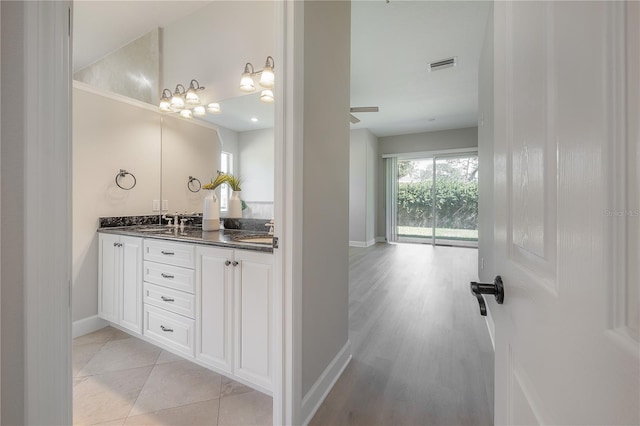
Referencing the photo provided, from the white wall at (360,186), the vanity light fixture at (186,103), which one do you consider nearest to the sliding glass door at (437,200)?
the white wall at (360,186)

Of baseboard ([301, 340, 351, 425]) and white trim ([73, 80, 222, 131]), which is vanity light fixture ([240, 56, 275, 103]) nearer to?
white trim ([73, 80, 222, 131])

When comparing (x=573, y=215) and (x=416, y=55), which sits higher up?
(x=416, y=55)

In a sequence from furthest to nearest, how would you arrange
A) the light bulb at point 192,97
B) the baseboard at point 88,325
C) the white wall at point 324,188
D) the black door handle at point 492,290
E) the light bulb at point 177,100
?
the light bulb at point 177,100 → the light bulb at point 192,97 → the baseboard at point 88,325 → the white wall at point 324,188 → the black door handle at point 492,290

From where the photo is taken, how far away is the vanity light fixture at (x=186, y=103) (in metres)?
2.59

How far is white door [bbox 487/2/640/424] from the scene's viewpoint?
27 cm

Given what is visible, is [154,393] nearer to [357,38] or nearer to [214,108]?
[214,108]

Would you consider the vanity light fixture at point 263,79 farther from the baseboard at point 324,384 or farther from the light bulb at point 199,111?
the baseboard at point 324,384

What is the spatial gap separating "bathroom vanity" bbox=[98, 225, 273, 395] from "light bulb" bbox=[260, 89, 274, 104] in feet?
3.74

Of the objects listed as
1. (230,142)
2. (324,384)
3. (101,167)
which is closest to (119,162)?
(101,167)

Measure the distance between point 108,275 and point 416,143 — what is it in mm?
6845

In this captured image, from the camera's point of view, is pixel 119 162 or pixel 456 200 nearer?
pixel 119 162

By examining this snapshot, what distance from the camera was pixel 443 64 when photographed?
3467 mm

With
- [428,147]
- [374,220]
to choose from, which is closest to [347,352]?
[374,220]

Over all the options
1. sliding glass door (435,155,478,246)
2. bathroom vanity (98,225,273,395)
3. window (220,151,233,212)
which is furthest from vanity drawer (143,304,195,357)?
sliding glass door (435,155,478,246)
